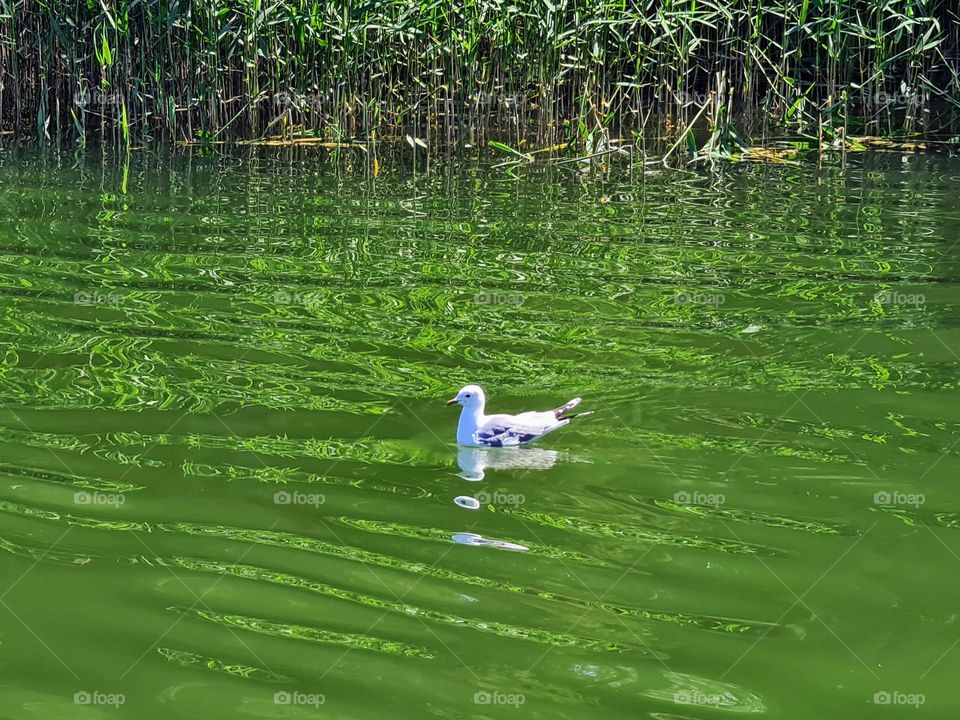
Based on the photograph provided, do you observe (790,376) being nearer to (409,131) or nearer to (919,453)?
(919,453)

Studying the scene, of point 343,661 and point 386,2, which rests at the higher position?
point 386,2

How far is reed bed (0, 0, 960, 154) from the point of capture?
14102 mm

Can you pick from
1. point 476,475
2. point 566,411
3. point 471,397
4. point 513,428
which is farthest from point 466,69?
point 476,475

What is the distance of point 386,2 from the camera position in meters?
13.9

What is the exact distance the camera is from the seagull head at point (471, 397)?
6082 millimetres

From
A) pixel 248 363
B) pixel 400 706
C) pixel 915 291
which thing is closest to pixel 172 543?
pixel 400 706

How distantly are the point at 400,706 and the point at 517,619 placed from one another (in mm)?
662

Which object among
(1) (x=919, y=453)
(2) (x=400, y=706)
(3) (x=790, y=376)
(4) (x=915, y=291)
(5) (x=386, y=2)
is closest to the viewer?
(2) (x=400, y=706)

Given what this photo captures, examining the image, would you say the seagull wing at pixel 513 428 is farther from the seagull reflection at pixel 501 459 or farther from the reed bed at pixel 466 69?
the reed bed at pixel 466 69

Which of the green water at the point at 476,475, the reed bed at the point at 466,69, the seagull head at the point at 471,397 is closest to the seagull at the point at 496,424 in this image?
the seagull head at the point at 471,397

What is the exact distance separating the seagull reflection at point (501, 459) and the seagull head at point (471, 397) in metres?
0.20

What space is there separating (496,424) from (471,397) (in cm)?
17

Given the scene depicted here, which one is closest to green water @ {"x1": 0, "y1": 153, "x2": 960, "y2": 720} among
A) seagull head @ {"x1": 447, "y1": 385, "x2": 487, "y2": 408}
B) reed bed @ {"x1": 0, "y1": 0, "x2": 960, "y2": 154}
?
seagull head @ {"x1": 447, "y1": 385, "x2": 487, "y2": 408}

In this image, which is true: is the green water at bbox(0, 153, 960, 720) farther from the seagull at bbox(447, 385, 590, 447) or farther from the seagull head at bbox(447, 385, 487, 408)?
the seagull head at bbox(447, 385, 487, 408)
